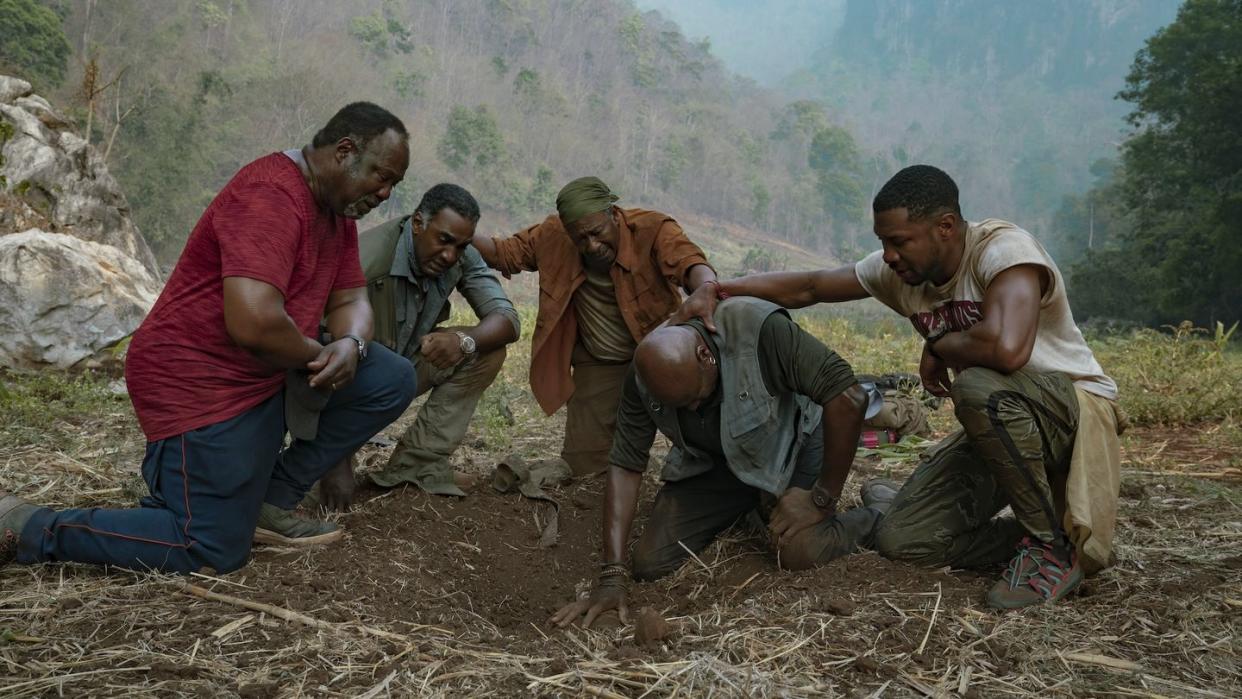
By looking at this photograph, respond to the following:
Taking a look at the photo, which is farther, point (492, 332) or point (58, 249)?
point (58, 249)

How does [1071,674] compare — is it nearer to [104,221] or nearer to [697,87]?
[104,221]

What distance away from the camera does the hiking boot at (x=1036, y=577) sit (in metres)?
2.53

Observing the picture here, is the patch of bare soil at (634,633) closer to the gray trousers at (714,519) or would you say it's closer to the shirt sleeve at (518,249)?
the gray trousers at (714,519)

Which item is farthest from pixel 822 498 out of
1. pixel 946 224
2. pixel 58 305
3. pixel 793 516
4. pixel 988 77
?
pixel 988 77

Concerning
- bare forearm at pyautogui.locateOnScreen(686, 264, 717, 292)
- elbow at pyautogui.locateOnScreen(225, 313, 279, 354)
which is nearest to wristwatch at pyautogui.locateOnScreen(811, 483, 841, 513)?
bare forearm at pyautogui.locateOnScreen(686, 264, 717, 292)

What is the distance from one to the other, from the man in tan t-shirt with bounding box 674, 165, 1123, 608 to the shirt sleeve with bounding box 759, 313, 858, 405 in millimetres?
322

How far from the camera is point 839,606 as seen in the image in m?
2.47

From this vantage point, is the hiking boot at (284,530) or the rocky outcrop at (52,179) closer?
the hiking boot at (284,530)

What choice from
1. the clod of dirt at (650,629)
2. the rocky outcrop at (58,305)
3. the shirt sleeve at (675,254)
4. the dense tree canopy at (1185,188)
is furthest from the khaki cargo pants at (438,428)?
the dense tree canopy at (1185,188)

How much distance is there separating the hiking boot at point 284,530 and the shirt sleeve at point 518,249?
1616mm

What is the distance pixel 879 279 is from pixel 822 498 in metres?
0.76

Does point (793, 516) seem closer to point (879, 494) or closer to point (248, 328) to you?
point (879, 494)

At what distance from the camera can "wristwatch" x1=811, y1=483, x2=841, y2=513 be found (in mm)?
2914

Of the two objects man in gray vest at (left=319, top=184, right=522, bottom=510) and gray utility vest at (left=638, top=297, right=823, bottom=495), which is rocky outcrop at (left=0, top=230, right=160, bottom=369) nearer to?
man in gray vest at (left=319, top=184, right=522, bottom=510)
